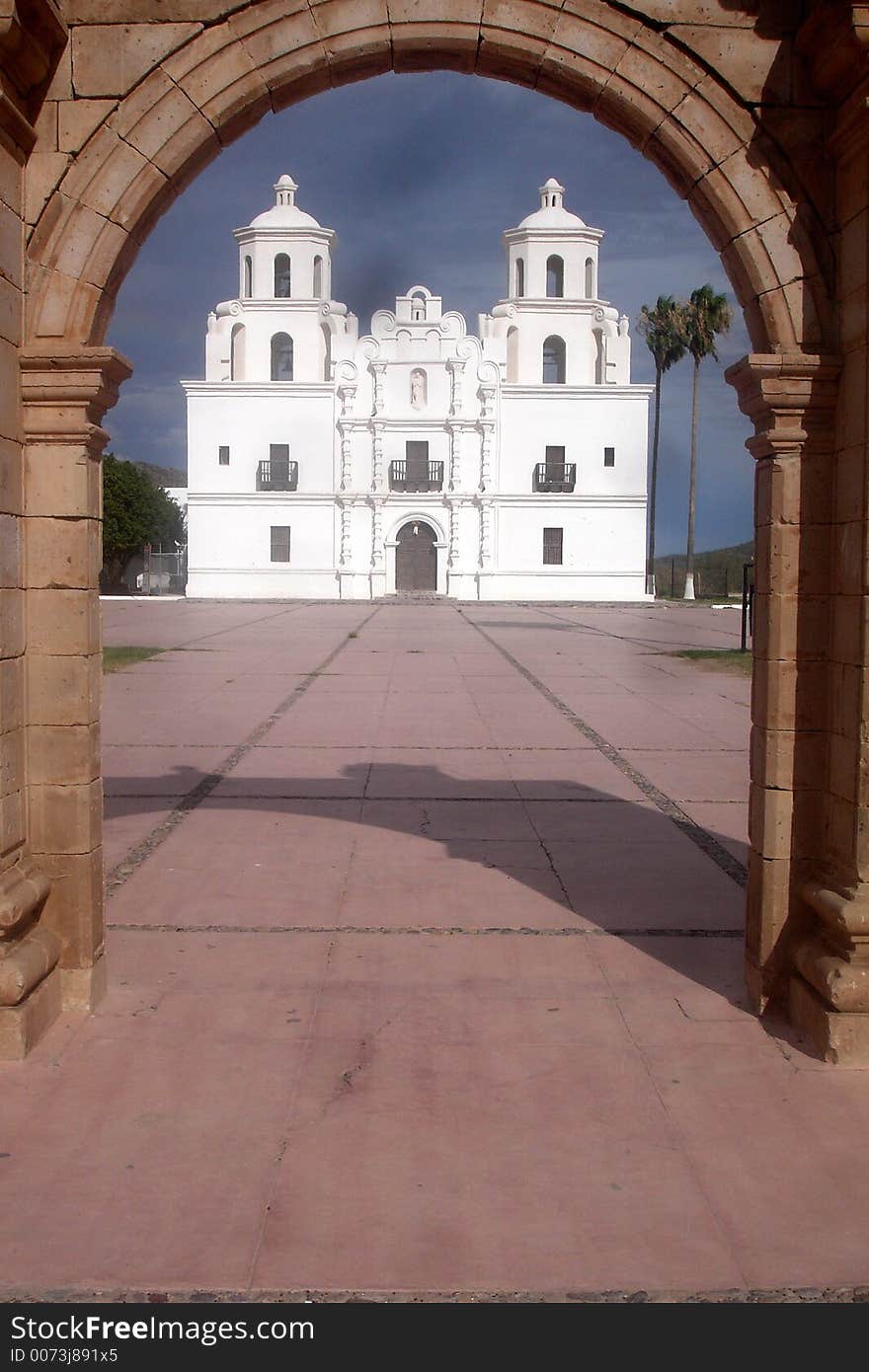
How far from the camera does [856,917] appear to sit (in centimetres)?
372

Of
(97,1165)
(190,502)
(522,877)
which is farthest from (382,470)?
(97,1165)

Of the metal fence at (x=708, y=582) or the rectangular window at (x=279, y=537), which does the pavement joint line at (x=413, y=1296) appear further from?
the metal fence at (x=708, y=582)

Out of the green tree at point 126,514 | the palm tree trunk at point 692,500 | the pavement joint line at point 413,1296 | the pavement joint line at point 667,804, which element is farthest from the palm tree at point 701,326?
the pavement joint line at point 413,1296

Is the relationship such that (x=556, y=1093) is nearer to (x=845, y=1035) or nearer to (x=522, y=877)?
(x=845, y=1035)

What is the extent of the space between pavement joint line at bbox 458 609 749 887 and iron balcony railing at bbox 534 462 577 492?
2863 centimetres

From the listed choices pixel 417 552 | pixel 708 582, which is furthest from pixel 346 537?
pixel 708 582

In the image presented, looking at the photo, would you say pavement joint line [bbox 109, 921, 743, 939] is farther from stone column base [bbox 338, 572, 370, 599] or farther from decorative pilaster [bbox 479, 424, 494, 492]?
decorative pilaster [bbox 479, 424, 494, 492]

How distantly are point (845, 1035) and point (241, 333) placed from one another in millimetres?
40681

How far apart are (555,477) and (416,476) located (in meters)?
4.84

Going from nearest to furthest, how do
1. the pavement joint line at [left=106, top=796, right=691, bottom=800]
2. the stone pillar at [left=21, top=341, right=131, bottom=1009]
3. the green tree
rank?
1. the stone pillar at [left=21, top=341, right=131, bottom=1009]
2. the pavement joint line at [left=106, top=796, right=691, bottom=800]
3. the green tree

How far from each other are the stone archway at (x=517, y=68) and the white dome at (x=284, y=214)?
1544 inches

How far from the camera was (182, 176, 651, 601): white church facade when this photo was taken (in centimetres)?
4034

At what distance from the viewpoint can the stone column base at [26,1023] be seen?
12.2ft

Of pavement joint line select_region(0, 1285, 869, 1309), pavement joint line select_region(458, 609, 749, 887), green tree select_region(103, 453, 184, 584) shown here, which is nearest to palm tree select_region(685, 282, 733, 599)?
green tree select_region(103, 453, 184, 584)
